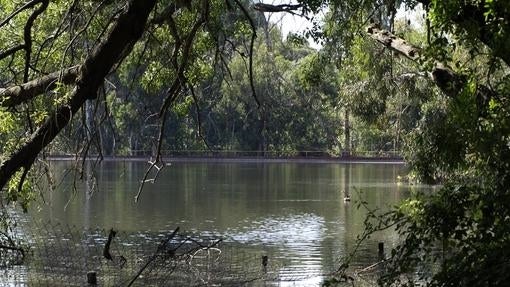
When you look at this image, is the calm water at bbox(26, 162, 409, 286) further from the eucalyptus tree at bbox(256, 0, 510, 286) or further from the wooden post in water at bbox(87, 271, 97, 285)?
the eucalyptus tree at bbox(256, 0, 510, 286)

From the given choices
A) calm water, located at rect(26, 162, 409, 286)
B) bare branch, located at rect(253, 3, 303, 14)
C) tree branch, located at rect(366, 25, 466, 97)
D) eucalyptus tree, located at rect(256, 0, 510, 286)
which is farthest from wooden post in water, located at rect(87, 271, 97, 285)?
eucalyptus tree, located at rect(256, 0, 510, 286)

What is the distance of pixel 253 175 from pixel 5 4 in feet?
97.3

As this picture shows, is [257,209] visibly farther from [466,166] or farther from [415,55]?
[466,166]

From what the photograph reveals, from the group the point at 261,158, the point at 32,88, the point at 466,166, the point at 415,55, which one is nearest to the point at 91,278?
the point at 415,55

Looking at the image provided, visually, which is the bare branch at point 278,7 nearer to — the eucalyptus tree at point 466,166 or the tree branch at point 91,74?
the eucalyptus tree at point 466,166

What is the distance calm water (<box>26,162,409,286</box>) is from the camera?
52.1 ft

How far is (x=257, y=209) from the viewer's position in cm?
2353

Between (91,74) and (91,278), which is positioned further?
(91,278)

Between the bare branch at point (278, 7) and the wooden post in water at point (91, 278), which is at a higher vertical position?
the bare branch at point (278, 7)

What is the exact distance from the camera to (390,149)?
4838cm

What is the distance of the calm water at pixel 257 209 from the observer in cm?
1589

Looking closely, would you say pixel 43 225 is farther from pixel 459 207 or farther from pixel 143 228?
pixel 459 207

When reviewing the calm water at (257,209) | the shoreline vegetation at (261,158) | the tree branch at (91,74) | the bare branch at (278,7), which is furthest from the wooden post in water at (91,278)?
Answer: the shoreline vegetation at (261,158)

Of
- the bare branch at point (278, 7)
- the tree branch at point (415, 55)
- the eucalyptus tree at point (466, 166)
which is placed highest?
the bare branch at point (278, 7)
